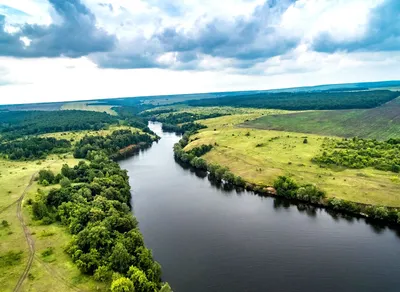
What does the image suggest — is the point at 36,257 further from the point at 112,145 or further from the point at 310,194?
the point at 112,145

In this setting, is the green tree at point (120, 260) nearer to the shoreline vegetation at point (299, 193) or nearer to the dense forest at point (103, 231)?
the dense forest at point (103, 231)

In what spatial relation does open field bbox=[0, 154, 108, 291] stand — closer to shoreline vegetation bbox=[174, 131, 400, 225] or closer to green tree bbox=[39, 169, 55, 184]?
green tree bbox=[39, 169, 55, 184]

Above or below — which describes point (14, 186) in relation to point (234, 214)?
above

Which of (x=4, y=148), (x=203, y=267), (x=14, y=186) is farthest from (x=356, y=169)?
(x=4, y=148)

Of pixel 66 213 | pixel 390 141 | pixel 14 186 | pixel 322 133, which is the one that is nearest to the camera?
pixel 66 213

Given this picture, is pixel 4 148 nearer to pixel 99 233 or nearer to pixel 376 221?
pixel 99 233

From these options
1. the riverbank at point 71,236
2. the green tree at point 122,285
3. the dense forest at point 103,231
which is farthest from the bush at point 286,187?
the green tree at point 122,285
